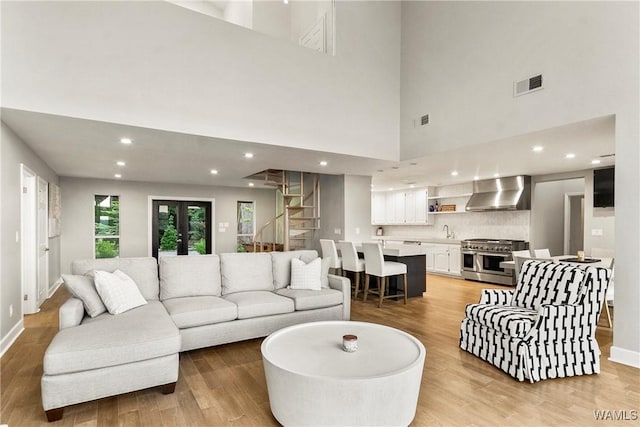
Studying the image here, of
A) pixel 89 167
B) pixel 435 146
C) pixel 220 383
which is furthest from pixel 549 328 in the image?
pixel 89 167

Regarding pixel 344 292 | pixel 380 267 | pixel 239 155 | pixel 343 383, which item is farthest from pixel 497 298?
pixel 239 155

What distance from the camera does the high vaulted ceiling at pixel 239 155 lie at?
12.9 feet

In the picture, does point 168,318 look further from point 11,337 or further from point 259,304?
point 11,337

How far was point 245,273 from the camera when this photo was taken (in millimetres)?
4172

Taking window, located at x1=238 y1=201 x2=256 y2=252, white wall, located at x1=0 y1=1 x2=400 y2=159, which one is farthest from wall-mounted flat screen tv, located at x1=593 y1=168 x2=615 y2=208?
window, located at x1=238 y1=201 x2=256 y2=252

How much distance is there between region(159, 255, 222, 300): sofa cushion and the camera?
3.74 meters

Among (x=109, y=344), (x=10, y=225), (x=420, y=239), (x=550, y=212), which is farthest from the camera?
(x=420, y=239)

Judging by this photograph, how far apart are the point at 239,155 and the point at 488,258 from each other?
5.52 metres

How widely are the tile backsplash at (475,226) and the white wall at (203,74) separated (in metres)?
3.71

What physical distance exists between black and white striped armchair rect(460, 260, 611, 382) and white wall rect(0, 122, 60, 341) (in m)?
4.69

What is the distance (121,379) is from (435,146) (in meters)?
4.63

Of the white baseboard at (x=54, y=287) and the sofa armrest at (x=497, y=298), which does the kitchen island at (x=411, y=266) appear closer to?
the sofa armrest at (x=497, y=298)

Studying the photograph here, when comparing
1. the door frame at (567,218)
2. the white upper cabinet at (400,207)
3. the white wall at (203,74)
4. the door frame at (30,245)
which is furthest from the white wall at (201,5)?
the door frame at (567,218)

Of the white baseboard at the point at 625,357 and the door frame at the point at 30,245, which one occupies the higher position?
the door frame at the point at 30,245
